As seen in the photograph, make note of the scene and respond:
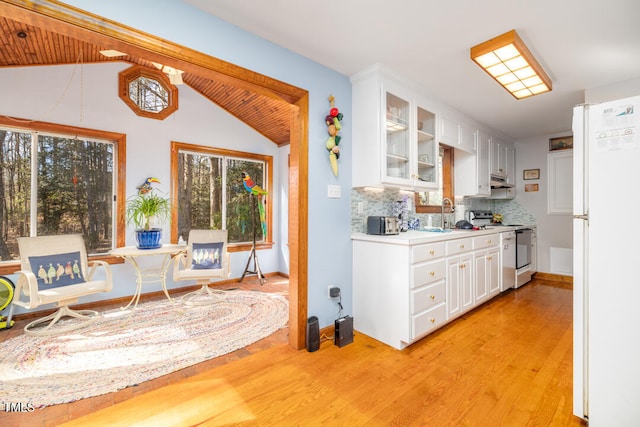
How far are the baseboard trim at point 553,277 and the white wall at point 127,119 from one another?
4.44 meters

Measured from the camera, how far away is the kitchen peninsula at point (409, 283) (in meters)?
2.32

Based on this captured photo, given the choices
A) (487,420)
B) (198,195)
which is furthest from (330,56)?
(198,195)

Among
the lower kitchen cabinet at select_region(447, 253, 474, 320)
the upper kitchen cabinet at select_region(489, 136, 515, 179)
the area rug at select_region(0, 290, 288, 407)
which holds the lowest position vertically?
the area rug at select_region(0, 290, 288, 407)

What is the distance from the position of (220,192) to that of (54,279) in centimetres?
231

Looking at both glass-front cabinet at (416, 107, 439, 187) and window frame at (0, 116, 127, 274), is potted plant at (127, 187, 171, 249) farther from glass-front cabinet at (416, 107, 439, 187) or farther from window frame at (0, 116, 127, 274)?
glass-front cabinet at (416, 107, 439, 187)

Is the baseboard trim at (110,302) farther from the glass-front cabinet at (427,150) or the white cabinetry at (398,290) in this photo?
the glass-front cabinet at (427,150)

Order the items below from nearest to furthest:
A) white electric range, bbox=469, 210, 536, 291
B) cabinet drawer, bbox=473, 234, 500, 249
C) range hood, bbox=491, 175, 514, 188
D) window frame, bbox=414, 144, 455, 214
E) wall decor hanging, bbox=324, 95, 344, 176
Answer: wall decor hanging, bbox=324, 95, 344, 176
cabinet drawer, bbox=473, 234, 500, 249
white electric range, bbox=469, 210, 536, 291
window frame, bbox=414, 144, 455, 214
range hood, bbox=491, 175, 514, 188

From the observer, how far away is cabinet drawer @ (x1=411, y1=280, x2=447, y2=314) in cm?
233

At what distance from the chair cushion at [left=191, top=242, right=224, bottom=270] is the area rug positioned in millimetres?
520

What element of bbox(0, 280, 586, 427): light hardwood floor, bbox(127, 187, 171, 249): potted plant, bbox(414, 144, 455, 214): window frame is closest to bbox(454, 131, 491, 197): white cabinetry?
bbox(414, 144, 455, 214): window frame

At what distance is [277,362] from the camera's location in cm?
215

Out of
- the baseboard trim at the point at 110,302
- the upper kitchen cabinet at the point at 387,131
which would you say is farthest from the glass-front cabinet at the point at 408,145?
the baseboard trim at the point at 110,302

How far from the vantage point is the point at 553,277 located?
482 centimetres

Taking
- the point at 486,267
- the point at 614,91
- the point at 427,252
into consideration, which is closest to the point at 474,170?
the point at 486,267
